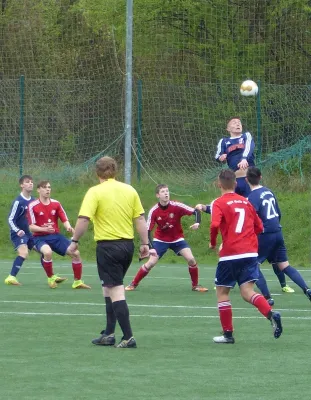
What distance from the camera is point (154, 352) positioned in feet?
30.6

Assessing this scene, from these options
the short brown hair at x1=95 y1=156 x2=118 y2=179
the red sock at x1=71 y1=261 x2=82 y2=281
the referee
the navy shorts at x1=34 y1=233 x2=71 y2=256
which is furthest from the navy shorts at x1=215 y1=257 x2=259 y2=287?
the navy shorts at x1=34 y1=233 x2=71 y2=256

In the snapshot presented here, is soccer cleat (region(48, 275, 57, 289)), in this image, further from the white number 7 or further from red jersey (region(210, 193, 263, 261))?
the white number 7

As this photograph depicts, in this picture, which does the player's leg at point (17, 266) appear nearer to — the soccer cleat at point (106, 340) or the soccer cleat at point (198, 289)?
the soccer cleat at point (198, 289)

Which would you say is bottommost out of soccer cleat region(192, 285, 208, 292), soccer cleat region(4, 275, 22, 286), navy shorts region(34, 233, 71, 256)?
soccer cleat region(4, 275, 22, 286)

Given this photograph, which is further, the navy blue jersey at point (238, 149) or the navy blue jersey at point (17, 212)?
the navy blue jersey at point (17, 212)

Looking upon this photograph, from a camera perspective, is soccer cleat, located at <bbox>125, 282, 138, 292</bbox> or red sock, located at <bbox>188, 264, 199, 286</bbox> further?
soccer cleat, located at <bbox>125, 282, 138, 292</bbox>

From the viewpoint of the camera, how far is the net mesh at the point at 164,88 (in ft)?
79.5

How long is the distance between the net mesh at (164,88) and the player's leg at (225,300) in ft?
43.8

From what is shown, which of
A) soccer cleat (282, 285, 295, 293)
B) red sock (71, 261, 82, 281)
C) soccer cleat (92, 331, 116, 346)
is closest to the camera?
soccer cleat (92, 331, 116, 346)

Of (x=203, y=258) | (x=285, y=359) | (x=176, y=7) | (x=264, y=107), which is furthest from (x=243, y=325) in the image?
(x=176, y=7)

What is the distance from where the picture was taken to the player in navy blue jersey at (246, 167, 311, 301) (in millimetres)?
13289

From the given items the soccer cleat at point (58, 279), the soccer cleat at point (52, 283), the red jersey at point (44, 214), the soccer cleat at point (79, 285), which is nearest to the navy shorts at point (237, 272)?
the soccer cleat at point (79, 285)

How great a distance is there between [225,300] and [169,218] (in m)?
5.56

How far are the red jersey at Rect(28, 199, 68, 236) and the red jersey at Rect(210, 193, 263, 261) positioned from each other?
6.37 m
